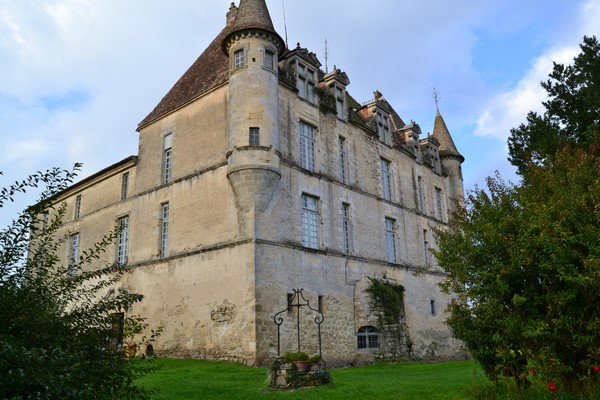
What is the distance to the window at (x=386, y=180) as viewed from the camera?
26.3 meters

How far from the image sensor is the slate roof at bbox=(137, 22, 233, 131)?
2228 cm

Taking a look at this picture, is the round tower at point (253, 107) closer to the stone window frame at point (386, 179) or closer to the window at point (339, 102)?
the window at point (339, 102)

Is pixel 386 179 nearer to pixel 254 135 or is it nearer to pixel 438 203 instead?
pixel 438 203

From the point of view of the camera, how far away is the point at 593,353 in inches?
287

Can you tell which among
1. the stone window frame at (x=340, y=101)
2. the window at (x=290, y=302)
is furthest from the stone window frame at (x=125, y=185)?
the window at (x=290, y=302)

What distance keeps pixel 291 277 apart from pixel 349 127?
8934 mm

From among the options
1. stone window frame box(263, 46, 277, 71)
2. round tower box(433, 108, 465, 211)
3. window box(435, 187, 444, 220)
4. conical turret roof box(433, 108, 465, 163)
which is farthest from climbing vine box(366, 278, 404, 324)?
conical turret roof box(433, 108, 465, 163)

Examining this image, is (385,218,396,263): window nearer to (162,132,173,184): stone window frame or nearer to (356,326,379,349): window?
(356,326,379,349): window

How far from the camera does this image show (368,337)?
21.5 meters

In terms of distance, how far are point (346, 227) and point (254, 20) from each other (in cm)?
960

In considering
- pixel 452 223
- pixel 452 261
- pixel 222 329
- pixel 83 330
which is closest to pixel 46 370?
pixel 83 330

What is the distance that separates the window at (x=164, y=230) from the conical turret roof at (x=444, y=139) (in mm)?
19036

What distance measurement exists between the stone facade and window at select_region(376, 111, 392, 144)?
89 millimetres

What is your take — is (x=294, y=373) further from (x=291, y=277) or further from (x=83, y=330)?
(x=291, y=277)
